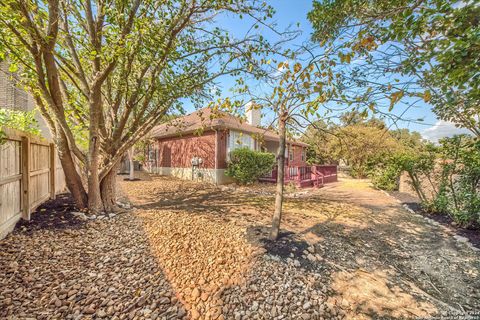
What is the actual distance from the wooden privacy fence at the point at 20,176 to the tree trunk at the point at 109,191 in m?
1.22

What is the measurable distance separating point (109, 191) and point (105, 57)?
3.07m

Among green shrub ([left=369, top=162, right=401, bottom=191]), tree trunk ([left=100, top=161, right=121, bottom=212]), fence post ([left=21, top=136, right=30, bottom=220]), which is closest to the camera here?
fence post ([left=21, top=136, right=30, bottom=220])

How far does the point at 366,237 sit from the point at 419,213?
360cm

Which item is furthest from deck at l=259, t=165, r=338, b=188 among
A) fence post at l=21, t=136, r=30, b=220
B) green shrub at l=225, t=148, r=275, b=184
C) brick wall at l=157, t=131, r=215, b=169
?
fence post at l=21, t=136, r=30, b=220

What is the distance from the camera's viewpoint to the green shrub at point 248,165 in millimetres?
10602

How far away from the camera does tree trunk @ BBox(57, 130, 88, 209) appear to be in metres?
4.37

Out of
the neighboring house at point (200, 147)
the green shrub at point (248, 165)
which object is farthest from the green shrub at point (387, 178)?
the green shrub at point (248, 165)

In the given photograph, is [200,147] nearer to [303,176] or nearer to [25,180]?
[303,176]

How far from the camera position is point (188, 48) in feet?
16.4

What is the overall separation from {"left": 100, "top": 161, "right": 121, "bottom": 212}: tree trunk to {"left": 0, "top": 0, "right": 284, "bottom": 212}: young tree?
2 centimetres

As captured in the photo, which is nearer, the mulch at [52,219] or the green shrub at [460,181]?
the mulch at [52,219]

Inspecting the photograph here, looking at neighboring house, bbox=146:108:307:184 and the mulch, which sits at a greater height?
neighboring house, bbox=146:108:307:184

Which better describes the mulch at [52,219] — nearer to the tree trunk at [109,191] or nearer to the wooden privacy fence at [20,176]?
the wooden privacy fence at [20,176]

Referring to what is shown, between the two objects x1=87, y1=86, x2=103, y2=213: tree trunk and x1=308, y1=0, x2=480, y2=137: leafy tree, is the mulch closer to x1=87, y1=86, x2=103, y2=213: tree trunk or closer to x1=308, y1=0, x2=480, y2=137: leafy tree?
x1=87, y1=86, x2=103, y2=213: tree trunk
